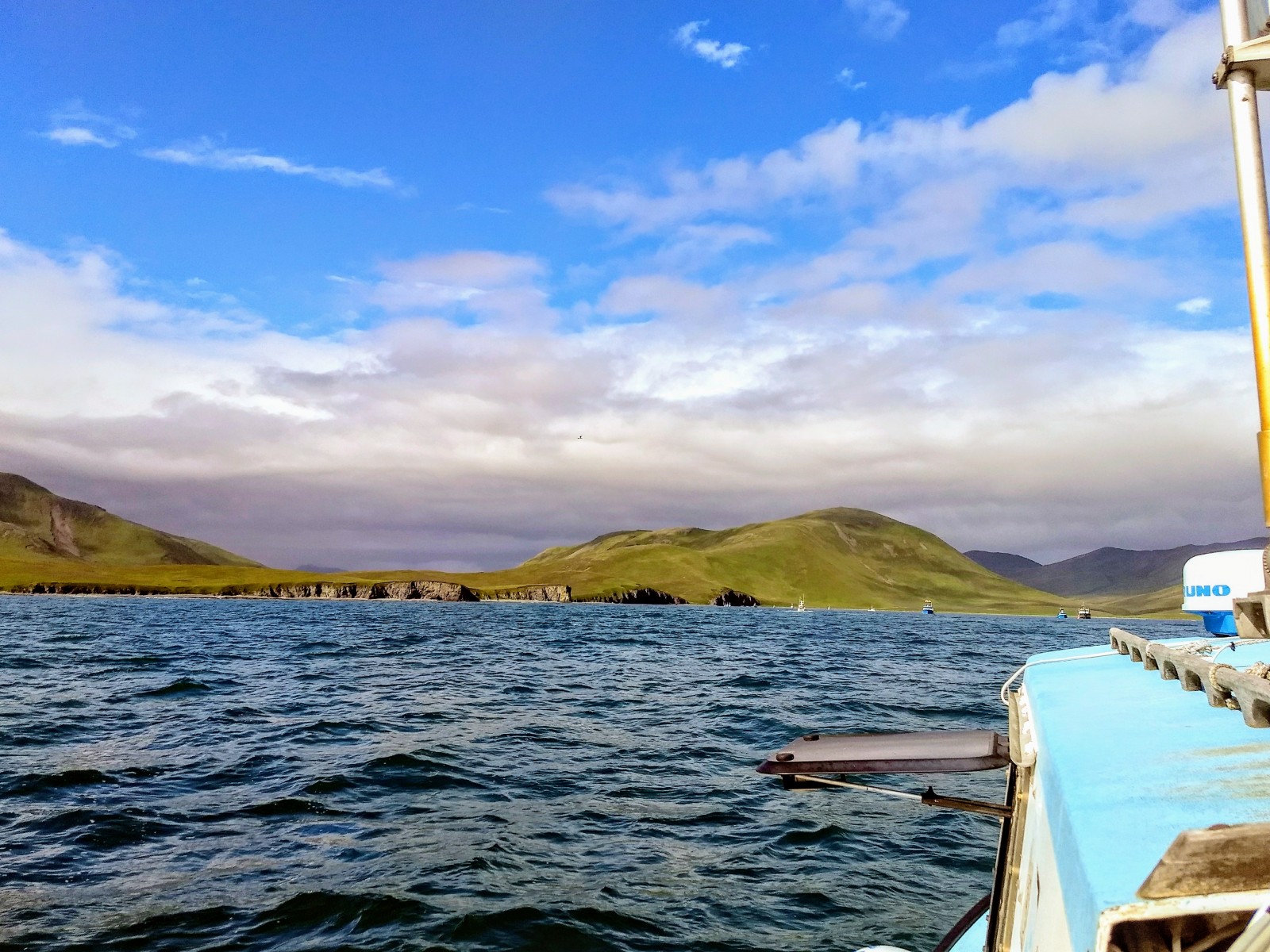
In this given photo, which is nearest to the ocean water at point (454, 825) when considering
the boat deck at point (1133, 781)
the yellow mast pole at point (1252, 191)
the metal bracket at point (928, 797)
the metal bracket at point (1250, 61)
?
the metal bracket at point (928, 797)

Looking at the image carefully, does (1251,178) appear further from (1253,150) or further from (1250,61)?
(1250,61)

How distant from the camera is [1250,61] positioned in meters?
7.50

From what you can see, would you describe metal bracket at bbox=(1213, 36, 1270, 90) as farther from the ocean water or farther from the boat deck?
the ocean water

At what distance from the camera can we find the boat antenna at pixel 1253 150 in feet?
23.7

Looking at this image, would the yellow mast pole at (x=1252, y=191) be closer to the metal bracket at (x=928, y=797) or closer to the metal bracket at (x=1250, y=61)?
the metal bracket at (x=1250, y=61)

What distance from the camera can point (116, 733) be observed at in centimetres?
2402

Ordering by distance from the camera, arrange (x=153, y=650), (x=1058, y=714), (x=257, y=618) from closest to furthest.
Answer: (x=1058, y=714) → (x=153, y=650) → (x=257, y=618)

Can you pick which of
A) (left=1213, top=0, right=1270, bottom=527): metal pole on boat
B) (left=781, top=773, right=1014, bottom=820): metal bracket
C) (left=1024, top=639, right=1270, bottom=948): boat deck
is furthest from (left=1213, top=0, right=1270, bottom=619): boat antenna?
(left=781, top=773, right=1014, bottom=820): metal bracket

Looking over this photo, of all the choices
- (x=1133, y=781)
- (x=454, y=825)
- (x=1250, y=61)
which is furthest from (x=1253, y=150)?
(x=454, y=825)

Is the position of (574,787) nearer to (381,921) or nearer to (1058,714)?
(381,921)

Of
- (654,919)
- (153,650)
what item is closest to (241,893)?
(654,919)

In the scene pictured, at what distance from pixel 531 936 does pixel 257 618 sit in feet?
383

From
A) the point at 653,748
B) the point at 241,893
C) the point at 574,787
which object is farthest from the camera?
the point at 653,748

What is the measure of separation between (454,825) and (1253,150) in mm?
15696
